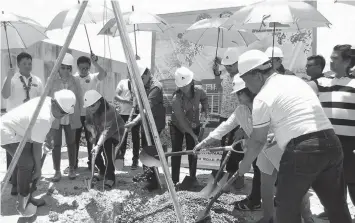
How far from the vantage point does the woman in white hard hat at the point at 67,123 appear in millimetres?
5152

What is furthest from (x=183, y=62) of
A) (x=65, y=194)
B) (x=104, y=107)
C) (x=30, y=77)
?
(x=65, y=194)

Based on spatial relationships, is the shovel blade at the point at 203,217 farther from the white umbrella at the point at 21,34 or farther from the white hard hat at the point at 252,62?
the white umbrella at the point at 21,34

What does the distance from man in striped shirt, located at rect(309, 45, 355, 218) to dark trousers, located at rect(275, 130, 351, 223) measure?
3.07 feet

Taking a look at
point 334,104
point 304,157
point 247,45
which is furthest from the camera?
point 247,45

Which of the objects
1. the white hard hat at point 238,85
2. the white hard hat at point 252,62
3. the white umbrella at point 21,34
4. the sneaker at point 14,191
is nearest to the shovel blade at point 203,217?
the white hard hat at point 238,85

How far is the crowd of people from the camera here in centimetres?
240

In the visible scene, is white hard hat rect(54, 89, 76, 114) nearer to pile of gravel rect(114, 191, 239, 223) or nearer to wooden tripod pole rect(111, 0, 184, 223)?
pile of gravel rect(114, 191, 239, 223)

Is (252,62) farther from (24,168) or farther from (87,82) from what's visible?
(87,82)

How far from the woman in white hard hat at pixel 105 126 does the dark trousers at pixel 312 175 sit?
104 inches

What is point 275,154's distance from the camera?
10.4 ft

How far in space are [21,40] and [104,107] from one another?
5.40ft

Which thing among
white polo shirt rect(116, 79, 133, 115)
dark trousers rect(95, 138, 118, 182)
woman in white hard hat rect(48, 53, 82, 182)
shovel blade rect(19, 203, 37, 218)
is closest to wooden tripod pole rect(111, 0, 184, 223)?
shovel blade rect(19, 203, 37, 218)

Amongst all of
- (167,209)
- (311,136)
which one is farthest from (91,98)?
(311,136)

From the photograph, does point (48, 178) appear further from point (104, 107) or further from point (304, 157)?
point (304, 157)
